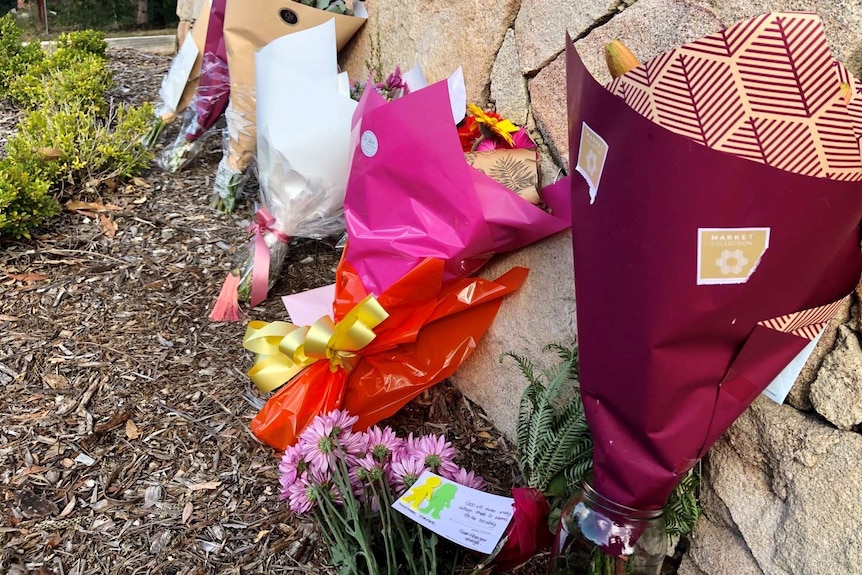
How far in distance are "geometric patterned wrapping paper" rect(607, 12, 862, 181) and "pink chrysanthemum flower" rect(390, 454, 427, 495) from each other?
94cm

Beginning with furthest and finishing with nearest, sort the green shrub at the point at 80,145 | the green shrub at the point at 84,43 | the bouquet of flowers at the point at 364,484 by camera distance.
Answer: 1. the green shrub at the point at 84,43
2. the green shrub at the point at 80,145
3. the bouquet of flowers at the point at 364,484

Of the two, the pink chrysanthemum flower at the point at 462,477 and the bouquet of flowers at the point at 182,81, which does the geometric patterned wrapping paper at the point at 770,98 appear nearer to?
the pink chrysanthemum flower at the point at 462,477

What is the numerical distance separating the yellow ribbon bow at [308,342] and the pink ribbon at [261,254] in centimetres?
39

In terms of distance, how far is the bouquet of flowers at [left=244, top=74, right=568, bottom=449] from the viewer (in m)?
1.62

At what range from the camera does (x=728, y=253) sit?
2.94 ft

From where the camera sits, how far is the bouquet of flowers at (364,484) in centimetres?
150

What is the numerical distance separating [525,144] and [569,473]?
846 mm

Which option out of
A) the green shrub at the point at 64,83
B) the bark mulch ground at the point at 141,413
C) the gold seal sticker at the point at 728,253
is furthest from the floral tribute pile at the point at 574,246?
the green shrub at the point at 64,83

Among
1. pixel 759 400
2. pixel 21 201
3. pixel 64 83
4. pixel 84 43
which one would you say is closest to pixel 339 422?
pixel 759 400

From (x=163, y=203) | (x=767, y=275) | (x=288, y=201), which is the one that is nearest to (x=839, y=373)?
(x=767, y=275)

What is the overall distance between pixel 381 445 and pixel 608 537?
603mm

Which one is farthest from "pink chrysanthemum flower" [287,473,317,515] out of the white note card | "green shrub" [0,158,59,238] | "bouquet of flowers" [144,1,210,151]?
"bouquet of flowers" [144,1,210,151]

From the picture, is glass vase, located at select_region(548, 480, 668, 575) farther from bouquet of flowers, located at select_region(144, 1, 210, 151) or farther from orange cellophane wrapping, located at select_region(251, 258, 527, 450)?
bouquet of flowers, located at select_region(144, 1, 210, 151)

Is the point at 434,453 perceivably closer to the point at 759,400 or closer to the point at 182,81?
the point at 759,400
